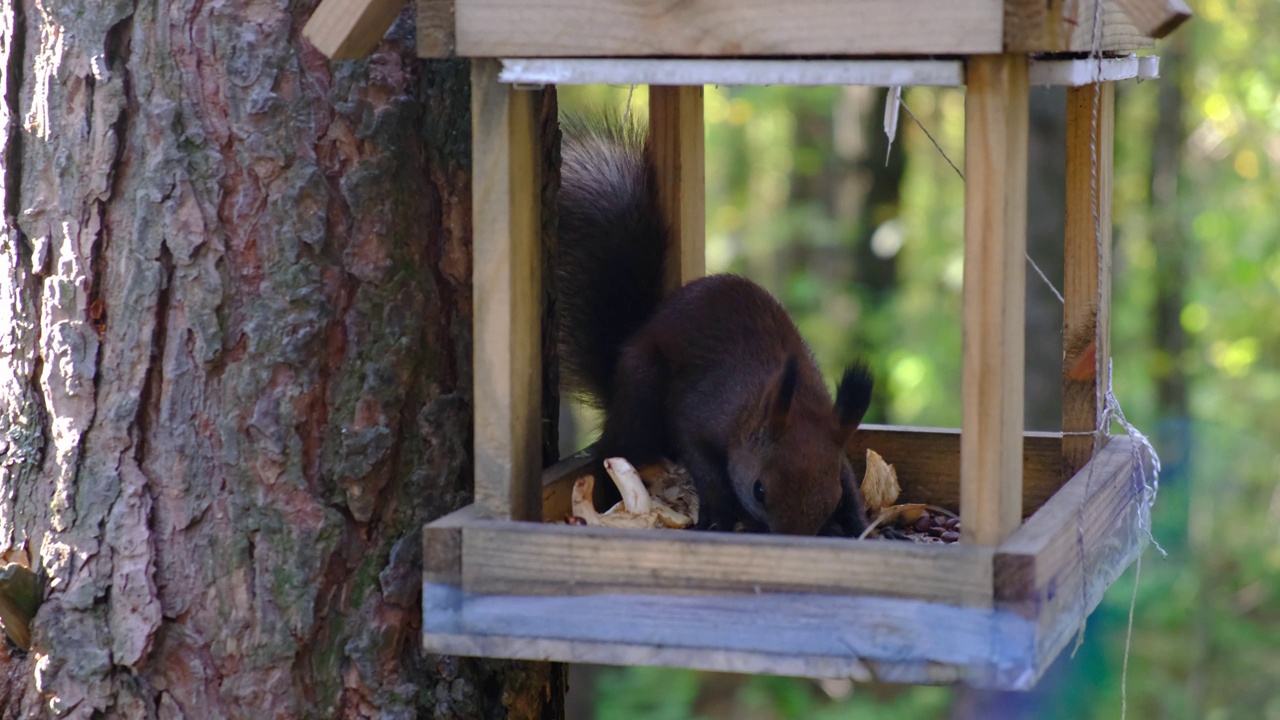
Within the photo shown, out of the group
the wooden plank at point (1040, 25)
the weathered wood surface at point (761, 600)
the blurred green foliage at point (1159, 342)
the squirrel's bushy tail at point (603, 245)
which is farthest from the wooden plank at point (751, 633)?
the blurred green foliage at point (1159, 342)

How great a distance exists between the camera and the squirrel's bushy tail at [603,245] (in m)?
2.48

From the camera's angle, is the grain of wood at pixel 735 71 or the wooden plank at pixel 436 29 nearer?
the grain of wood at pixel 735 71

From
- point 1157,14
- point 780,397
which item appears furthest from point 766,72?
point 780,397

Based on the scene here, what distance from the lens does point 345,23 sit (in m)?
1.63

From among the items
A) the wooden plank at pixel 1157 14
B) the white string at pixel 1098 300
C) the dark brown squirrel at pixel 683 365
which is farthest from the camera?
the dark brown squirrel at pixel 683 365

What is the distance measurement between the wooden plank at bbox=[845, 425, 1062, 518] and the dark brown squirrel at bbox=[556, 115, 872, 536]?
0.51ft

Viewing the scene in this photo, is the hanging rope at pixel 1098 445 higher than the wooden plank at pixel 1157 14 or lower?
lower

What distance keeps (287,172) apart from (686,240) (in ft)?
3.25

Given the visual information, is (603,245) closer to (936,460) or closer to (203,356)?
(936,460)

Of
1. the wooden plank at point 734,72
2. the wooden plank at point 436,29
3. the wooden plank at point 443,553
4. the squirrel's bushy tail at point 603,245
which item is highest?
the wooden plank at point 436,29

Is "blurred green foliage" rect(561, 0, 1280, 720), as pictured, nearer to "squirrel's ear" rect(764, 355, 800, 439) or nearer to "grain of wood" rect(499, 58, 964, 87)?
"squirrel's ear" rect(764, 355, 800, 439)

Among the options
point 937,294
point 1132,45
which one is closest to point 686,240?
point 1132,45

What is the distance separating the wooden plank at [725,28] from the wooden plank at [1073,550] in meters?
0.57

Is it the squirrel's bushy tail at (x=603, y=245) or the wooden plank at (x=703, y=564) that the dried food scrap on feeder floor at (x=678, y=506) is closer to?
the squirrel's bushy tail at (x=603, y=245)
